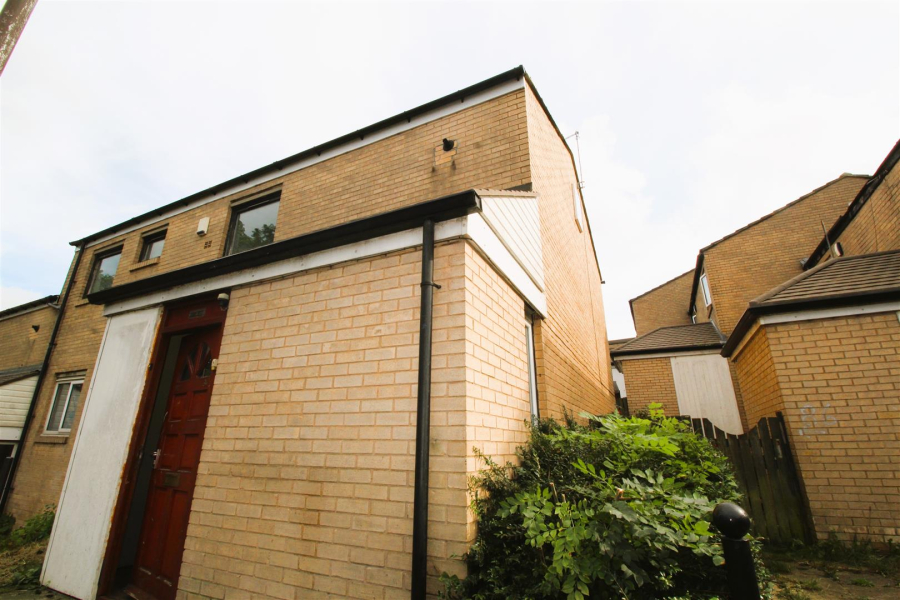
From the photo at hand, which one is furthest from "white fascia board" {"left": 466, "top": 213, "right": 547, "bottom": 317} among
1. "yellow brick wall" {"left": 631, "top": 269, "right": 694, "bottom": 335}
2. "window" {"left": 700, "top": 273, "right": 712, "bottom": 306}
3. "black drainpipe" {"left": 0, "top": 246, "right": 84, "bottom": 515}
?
"yellow brick wall" {"left": 631, "top": 269, "right": 694, "bottom": 335}

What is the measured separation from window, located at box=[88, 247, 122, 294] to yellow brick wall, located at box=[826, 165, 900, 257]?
17.8 metres

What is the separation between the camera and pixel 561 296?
615 cm

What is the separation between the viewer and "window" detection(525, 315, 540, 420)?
14.4ft

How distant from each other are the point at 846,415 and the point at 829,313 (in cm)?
140

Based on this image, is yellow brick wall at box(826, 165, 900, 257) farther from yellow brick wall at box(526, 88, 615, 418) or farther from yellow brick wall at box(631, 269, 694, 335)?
yellow brick wall at box(631, 269, 694, 335)

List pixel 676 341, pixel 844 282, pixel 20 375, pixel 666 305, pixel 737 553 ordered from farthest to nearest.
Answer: pixel 666 305 < pixel 676 341 < pixel 20 375 < pixel 844 282 < pixel 737 553

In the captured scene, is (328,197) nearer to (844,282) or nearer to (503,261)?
(503,261)

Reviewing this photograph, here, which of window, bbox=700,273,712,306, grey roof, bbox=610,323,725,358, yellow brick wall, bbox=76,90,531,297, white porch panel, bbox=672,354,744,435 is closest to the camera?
yellow brick wall, bbox=76,90,531,297

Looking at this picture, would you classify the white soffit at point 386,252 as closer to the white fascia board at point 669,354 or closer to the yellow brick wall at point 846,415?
the yellow brick wall at point 846,415

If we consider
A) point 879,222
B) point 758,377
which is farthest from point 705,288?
point 758,377

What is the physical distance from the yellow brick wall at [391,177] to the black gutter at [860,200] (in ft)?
26.1

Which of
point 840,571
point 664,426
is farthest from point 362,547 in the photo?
point 840,571

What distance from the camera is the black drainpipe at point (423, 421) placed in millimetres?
2396

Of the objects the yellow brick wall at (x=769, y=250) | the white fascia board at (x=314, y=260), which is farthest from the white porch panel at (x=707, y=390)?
the white fascia board at (x=314, y=260)
